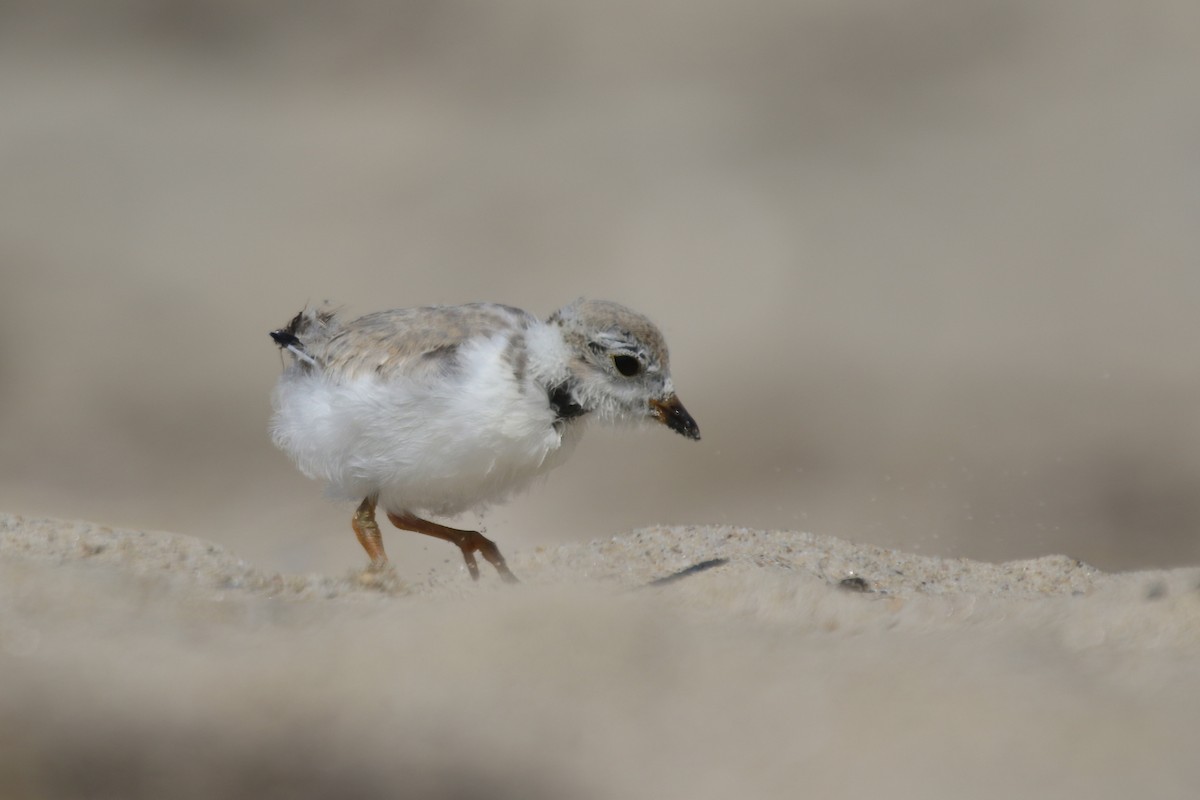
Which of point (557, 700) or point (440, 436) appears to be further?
point (440, 436)

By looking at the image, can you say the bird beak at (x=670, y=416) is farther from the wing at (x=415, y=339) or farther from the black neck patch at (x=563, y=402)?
the wing at (x=415, y=339)

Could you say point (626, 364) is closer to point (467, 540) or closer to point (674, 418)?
Answer: point (674, 418)

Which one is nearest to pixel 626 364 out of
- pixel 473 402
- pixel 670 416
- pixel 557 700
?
pixel 670 416

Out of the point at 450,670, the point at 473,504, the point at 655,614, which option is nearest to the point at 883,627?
the point at 655,614

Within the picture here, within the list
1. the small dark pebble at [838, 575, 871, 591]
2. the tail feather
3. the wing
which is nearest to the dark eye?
the wing

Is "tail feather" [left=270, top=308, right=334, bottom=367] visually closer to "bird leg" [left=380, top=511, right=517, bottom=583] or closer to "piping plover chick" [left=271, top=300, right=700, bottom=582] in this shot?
"piping plover chick" [left=271, top=300, right=700, bottom=582]

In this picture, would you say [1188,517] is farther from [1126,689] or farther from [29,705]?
[29,705]
